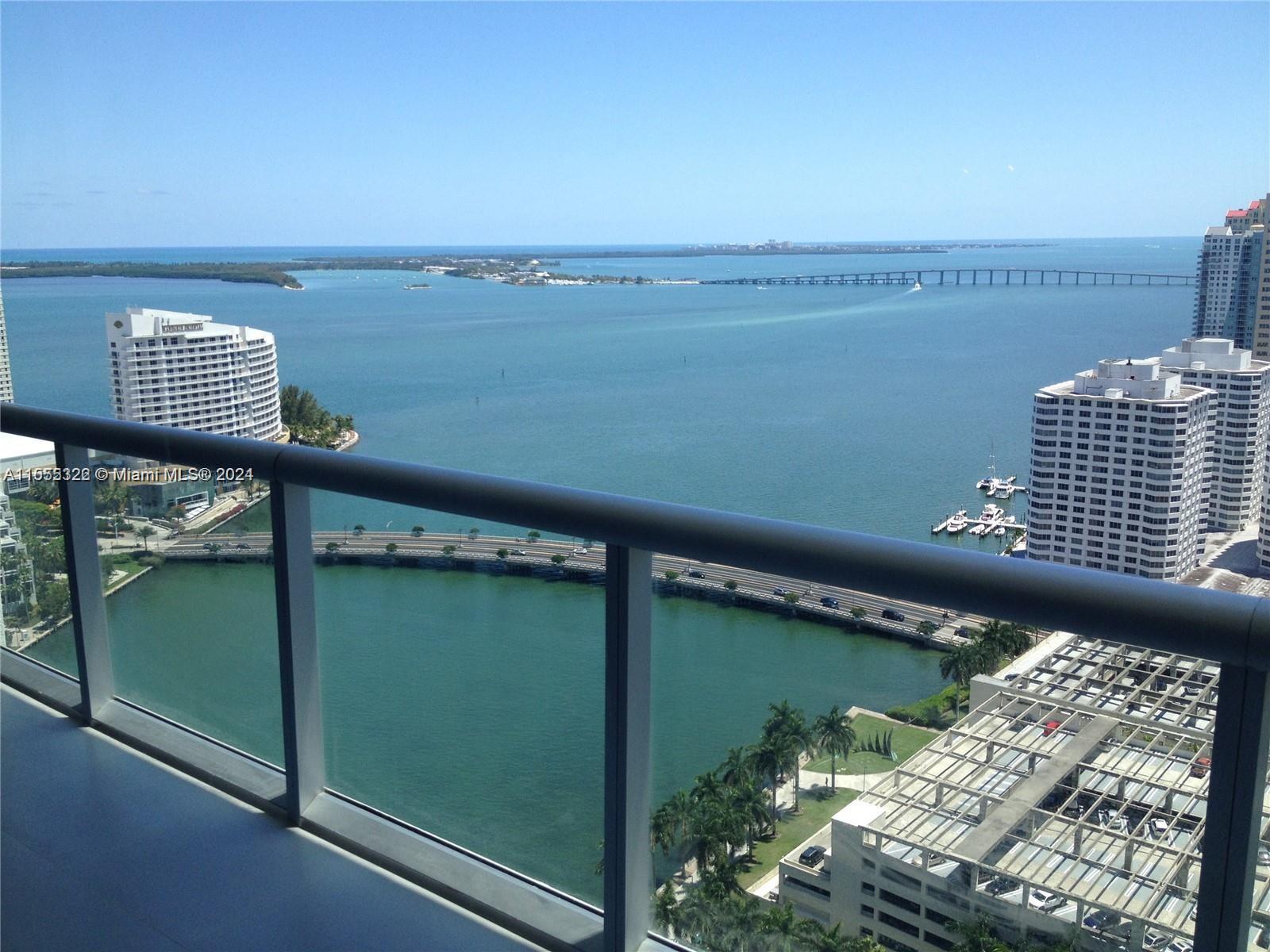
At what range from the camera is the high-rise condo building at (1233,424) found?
12250 mm

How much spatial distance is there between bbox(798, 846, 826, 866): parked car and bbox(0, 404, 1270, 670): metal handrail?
0.29 m

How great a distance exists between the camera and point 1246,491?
12680 mm

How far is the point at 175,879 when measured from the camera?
52.9 inches

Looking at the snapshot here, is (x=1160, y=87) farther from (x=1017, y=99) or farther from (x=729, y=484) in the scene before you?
(x=729, y=484)

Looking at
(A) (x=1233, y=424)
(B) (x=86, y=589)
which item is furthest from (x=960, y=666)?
(A) (x=1233, y=424)

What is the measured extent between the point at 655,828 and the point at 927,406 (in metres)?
25.8

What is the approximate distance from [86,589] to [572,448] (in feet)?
67.0

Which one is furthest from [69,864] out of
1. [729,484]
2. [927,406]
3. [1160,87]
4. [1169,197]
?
[1160,87]

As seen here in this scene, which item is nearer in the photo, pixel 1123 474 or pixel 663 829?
pixel 663 829

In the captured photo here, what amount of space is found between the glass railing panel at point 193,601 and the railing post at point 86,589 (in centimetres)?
2

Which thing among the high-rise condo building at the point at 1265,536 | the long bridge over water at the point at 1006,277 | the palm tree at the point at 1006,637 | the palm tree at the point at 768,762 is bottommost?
the high-rise condo building at the point at 1265,536

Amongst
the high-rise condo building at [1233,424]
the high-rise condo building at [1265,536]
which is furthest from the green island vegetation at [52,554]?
the high-rise condo building at [1233,424]

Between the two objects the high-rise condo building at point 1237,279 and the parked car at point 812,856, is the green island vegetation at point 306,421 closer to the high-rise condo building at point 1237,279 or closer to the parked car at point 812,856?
the parked car at point 812,856

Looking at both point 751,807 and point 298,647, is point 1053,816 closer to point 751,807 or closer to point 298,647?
point 751,807
